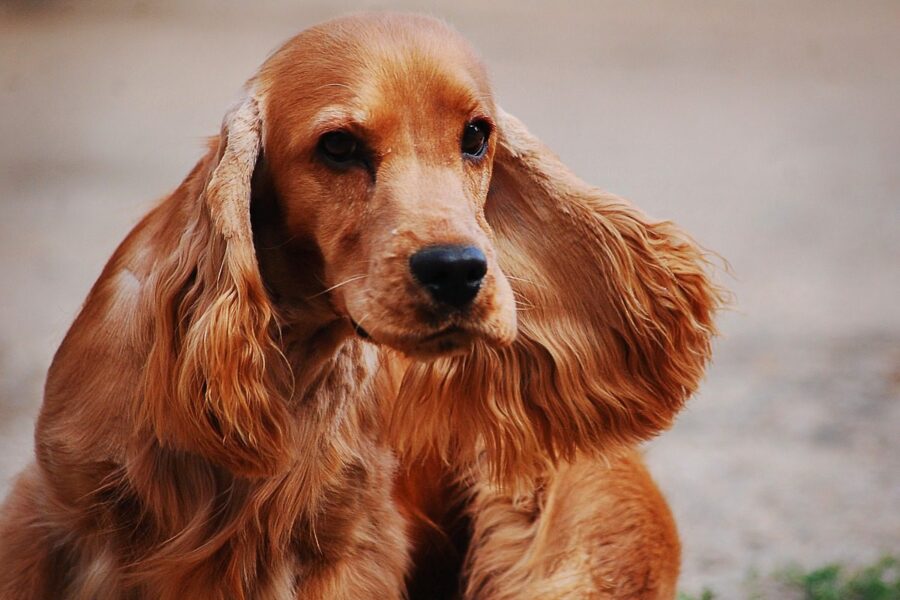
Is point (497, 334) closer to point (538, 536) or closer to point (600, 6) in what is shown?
point (538, 536)

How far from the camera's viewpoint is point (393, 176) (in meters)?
2.66

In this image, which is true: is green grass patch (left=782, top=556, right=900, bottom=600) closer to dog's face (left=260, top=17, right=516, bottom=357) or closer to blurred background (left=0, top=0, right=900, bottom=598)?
blurred background (left=0, top=0, right=900, bottom=598)

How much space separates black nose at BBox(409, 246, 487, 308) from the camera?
2.49 m

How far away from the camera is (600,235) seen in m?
3.13

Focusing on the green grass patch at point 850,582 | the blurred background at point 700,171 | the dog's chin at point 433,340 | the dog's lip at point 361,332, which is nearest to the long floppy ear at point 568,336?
the dog's lip at point 361,332

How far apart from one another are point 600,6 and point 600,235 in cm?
980

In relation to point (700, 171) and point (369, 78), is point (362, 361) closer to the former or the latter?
point (369, 78)

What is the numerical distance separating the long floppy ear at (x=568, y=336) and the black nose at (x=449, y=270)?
0.61 meters

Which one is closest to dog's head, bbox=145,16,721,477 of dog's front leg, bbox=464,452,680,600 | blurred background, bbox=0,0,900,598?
dog's front leg, bbox=464,452,680,600

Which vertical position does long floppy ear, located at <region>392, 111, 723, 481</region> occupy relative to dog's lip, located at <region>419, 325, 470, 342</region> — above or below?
below

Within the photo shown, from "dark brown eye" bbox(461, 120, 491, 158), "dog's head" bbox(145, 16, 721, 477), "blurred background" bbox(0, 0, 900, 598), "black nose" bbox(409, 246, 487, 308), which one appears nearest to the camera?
"black nose" bbox(409, 246, 487, 308)

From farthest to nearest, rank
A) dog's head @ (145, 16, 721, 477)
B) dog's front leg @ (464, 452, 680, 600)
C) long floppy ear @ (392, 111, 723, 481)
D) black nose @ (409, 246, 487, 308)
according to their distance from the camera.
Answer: dog's front leg @ (464, 452, 680, 600) < long floppy ear @ (392, 111, 723, 481) < dog's head @ (145, 16, 721, 477) < black nose @ (409, 246, 487, 308)

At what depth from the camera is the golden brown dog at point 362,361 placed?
106 inches

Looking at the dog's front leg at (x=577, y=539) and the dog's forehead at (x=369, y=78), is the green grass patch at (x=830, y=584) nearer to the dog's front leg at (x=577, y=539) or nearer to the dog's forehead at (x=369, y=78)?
the dog's front leg at (x=577, y=539)
